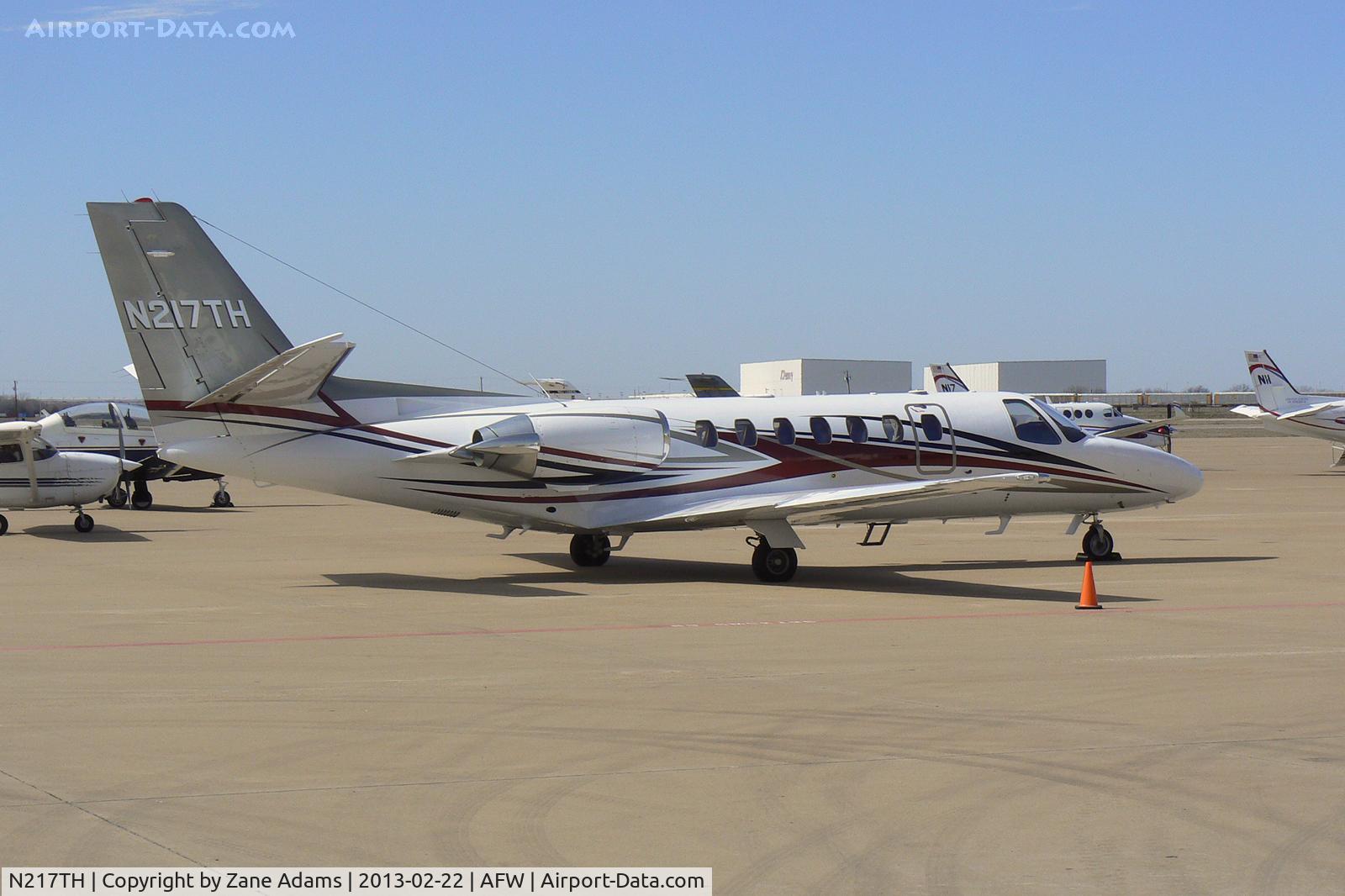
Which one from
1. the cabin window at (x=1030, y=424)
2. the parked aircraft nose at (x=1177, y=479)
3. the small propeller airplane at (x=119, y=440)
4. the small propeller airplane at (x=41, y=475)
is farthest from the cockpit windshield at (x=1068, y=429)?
the small propeller airplane at (x=119, y=440)

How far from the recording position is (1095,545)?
22047 mm

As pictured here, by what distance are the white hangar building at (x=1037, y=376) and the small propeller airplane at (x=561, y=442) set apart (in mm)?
117499

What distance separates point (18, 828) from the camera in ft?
23.1

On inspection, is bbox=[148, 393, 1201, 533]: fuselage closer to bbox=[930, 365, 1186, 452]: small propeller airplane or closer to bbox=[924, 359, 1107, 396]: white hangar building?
bbox=[930, 365, 1186, 452]: small propeller airplane

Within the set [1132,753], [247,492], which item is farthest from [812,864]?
[247,492]

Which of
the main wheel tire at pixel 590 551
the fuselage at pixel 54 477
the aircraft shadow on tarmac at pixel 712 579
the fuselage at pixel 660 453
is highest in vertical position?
the fuselage at pixel 660 453

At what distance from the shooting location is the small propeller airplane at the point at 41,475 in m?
28.5

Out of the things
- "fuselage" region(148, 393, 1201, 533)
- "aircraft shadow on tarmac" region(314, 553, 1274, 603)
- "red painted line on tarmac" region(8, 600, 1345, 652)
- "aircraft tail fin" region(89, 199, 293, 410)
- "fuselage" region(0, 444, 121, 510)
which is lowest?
"aircraft shadow on tarmac" region(314, 553, 1274, 603)

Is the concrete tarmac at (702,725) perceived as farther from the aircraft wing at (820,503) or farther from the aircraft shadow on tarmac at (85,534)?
the aircraft shadow on tarmac at (85,534)

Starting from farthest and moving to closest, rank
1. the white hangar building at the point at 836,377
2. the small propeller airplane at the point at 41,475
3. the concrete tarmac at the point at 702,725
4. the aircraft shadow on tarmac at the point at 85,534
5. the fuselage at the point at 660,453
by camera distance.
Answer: the white hangar building at the point at 836,377 < the small propeller airplane at the point at 41,475 < the aircraft shadow on tarmac at the point at 85,534 < the fuselage at the point at 660,453 < the concrete tarmac at the point at 702,725

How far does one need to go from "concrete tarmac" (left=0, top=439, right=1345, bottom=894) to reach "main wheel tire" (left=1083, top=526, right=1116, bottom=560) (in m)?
1.52

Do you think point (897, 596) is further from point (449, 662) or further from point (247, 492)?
point (247, 492)

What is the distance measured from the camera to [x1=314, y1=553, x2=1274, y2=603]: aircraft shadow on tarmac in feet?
59.2

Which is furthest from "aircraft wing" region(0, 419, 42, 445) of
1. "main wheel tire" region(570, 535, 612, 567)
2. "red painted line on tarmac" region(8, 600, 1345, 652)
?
"red painted line on tarmac" region(8, 600, 1345, 652)
